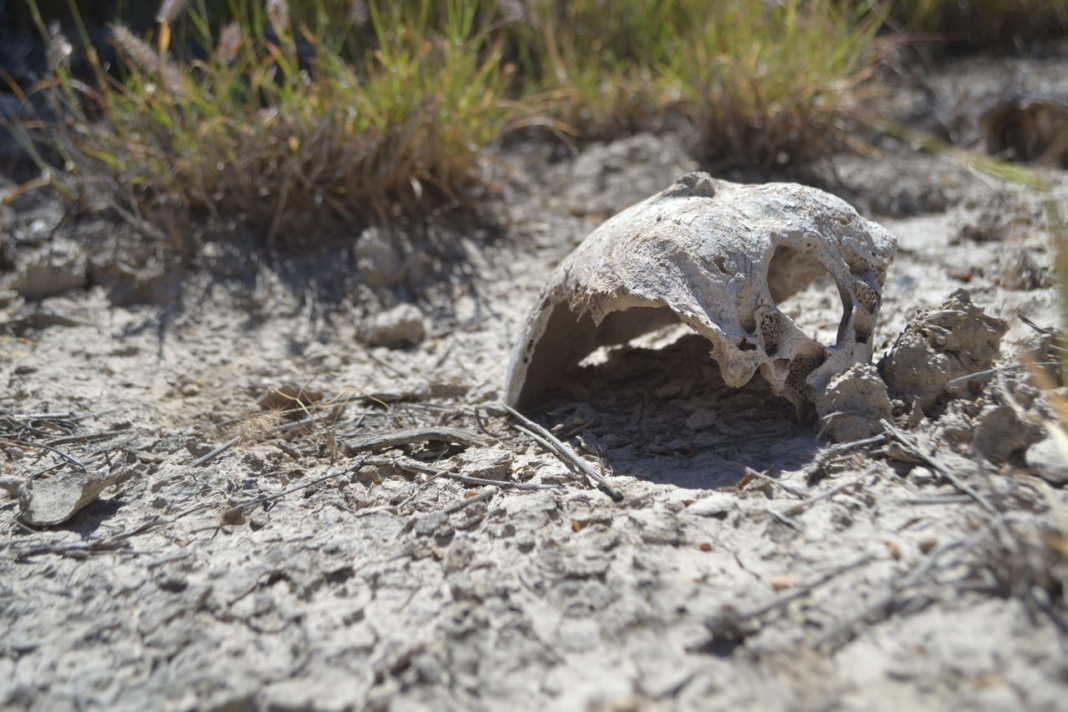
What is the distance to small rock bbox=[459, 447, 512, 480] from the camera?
207 cm

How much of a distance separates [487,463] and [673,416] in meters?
0.50

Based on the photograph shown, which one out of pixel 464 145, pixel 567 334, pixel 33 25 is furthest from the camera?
pixel 33 25

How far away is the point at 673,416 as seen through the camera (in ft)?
7.59

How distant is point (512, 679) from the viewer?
4.77 ft

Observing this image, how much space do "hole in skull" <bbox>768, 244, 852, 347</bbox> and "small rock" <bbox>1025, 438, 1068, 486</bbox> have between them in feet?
1.65

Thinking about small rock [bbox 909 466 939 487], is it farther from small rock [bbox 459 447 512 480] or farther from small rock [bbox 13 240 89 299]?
small rock [bbox 13 240 89 299]

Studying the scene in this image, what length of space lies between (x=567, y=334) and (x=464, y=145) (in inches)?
54.4

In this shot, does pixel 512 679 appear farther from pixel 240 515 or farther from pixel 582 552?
pixel 240 515

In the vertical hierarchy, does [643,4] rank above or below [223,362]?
above

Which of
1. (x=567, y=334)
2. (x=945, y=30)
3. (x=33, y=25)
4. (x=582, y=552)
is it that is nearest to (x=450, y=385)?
(x=567, y=334)

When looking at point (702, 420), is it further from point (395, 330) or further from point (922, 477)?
point (395, 330)

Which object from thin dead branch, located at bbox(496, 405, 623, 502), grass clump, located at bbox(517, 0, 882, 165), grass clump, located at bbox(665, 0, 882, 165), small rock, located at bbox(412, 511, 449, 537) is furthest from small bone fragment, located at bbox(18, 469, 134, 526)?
grass clump, located at bbox(665, 0, 882, 165)

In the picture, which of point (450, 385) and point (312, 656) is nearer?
point (312, 656)

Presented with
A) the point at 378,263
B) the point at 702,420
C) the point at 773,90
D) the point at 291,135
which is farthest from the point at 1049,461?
the point at 291,135
